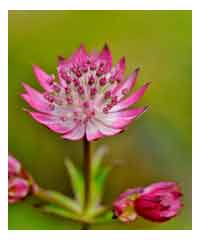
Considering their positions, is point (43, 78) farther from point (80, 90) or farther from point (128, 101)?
point (128, 101)

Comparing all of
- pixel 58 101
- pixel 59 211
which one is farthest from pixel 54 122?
pixel 59 211

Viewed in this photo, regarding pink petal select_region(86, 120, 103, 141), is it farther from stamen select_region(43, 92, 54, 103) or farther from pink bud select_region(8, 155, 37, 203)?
pink bud select_region(8, 155, 37, 203)

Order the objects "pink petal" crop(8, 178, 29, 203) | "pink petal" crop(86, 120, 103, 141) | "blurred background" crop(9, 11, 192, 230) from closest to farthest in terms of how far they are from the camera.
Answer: "pink petal" crop(86, 120, 103, 141) < "pink petal" crop(8, 178, 29, 203) < "blurred background" crop(9, 11, 192, 230)

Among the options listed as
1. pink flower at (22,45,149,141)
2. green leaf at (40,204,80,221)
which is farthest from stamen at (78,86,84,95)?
green leaf at (40,204,80,221)

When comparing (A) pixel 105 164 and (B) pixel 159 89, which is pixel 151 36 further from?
(A) pixel 105 164

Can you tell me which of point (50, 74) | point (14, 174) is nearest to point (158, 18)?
point (50, 74)

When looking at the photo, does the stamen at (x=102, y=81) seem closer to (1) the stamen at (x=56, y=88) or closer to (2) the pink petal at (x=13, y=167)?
(1) the stamen at (x=56, y=88)
